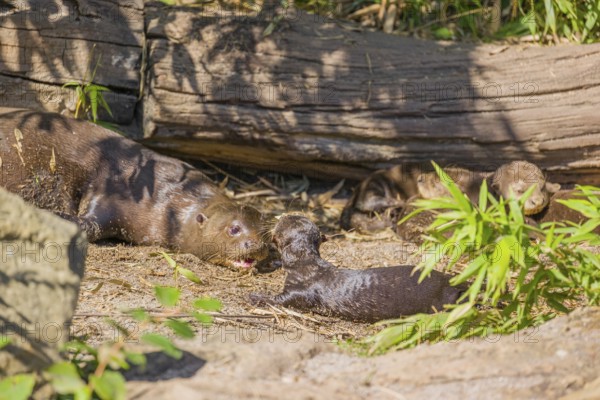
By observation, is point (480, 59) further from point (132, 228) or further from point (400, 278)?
point (132, 228)

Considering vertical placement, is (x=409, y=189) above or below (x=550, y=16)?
below

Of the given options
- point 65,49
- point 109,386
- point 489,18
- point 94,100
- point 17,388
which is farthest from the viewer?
point 489,18

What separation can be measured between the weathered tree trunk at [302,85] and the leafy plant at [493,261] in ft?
10.2

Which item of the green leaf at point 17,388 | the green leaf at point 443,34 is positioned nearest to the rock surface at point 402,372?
the green leaf at point 17,388

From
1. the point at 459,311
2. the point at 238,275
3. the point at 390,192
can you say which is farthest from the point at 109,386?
the point at 390,192

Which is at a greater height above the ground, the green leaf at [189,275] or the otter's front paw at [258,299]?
the green leaf at [189,275]

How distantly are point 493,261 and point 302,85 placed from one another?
12.2 feet

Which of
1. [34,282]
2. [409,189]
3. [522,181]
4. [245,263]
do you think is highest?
[34,282]

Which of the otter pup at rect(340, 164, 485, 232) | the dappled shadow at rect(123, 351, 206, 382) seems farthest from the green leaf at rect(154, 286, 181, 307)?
the otter pup at rect(340, 164, 485, 232)

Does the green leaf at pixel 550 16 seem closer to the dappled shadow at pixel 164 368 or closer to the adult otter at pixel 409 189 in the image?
the adult otter at pixel 409 189

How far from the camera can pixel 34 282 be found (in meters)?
3.04

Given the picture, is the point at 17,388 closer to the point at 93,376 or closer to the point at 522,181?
the point at 93,376

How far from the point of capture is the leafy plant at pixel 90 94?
22.1 feet

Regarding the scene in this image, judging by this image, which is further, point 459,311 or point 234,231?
point 234,231
